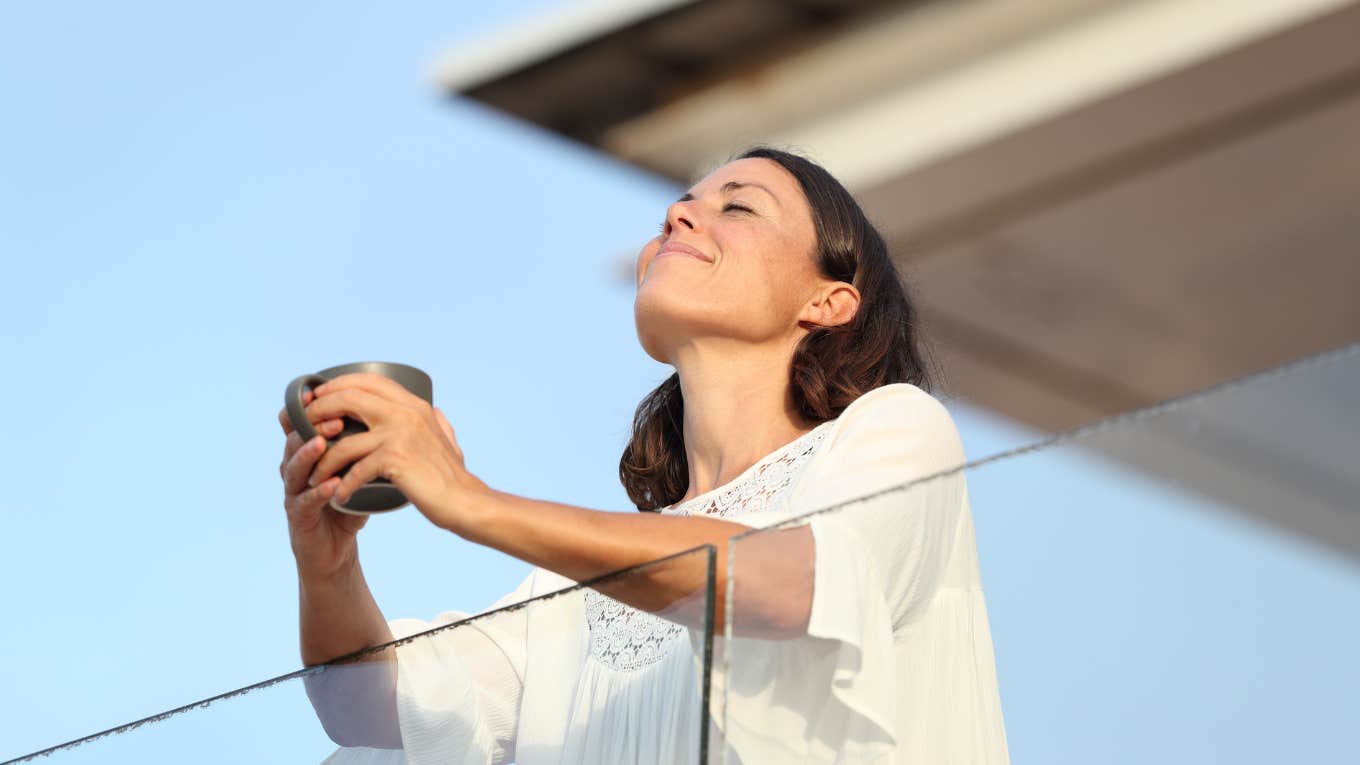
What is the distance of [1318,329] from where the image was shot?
845 cm

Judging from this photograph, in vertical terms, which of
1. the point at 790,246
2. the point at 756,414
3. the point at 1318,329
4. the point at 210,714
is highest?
the point at 1318,329

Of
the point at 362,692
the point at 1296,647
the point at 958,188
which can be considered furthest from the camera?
the point at 958,188

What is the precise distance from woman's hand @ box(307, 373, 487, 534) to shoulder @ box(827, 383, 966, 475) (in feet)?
1.16

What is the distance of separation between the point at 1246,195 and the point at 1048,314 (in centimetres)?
122

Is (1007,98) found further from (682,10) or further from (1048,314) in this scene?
(1048,314)

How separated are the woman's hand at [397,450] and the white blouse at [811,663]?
0.34 ft

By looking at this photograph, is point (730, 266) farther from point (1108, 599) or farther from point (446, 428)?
point (1108, 599)

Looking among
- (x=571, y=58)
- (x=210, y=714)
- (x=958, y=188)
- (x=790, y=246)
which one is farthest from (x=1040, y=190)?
(x=210, y=714)

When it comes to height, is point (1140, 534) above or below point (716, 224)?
below

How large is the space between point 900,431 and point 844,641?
370 mm

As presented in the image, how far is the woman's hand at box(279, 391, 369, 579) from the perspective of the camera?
162 cm

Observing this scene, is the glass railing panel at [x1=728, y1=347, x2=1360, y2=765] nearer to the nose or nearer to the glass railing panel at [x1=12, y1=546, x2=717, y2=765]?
the glass railing panel at [x1=12, y1=546, x2=717, y2=765]

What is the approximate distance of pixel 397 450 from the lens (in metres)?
1.55

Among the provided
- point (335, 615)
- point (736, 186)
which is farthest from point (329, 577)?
point (736, 186)
